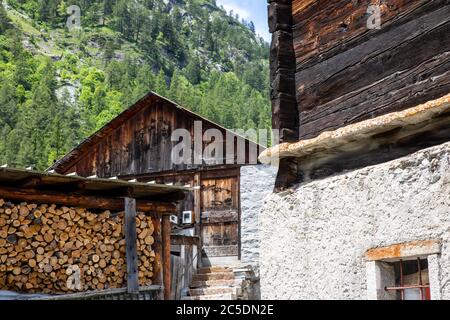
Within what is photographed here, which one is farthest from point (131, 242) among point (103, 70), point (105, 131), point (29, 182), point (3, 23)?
point (3, 23)

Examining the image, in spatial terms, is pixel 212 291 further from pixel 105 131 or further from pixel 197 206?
pixel 105 131

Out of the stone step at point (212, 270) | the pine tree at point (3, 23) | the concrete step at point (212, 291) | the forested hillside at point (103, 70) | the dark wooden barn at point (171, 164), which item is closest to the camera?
the concrete step at point (212, 291)

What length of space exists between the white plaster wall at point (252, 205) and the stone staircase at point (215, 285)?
0.51m

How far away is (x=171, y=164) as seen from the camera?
55.2 ft

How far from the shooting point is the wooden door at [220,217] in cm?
1581

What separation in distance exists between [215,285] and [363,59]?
397 inches

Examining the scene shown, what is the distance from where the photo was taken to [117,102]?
53.9 metres

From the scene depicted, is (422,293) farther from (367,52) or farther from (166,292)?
(166,292)

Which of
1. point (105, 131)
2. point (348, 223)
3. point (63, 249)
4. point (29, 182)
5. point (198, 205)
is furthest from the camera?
point (105, 131)

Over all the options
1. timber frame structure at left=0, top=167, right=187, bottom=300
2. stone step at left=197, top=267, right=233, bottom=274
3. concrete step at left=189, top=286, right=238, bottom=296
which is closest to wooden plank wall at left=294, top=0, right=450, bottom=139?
timber frame structure at left=0, top=167, right=187, bottom=300

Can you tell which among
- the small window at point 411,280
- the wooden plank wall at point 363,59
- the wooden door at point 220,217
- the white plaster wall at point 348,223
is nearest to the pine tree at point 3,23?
the wooden door at point 220,217

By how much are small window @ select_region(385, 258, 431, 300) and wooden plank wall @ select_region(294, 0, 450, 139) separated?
3.56 ft

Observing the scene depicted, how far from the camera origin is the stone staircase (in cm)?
1418

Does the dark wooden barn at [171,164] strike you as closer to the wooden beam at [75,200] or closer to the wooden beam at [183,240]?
the wooden beam at [183,240]
